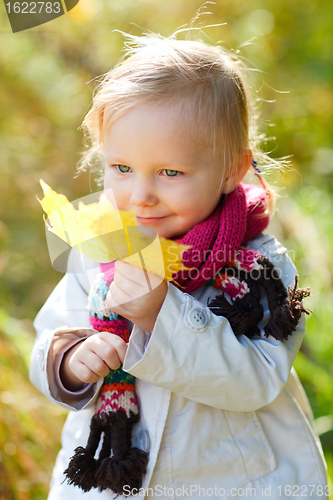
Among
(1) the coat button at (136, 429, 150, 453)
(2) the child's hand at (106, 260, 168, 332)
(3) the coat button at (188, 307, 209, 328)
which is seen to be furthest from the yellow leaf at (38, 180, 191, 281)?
(1) the coat button at (136, 429, 150, 453)

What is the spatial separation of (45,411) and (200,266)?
1067mm

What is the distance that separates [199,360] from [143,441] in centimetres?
24

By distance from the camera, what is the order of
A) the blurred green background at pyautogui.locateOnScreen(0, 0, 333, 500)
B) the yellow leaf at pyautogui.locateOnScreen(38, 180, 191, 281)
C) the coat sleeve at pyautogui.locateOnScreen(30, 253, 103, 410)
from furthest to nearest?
the blurred green background at pyautogui.locateOnScreen(0, 0, 333, 500) < the coat sleeve at pyautogui.locateOnScreen(30, 253, 103, 410) < the yellow leaf at pyautogui.locateOnScreen(38, 180, 191, 281)

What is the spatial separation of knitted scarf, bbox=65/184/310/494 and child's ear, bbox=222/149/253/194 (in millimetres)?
44

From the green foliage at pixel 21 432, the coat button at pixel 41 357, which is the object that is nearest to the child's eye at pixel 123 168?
the coat button at pixel 41 357

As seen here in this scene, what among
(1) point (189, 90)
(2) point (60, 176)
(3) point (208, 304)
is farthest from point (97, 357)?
(2) point (60, 176)

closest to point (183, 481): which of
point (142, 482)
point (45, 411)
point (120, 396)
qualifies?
point (142, 482)

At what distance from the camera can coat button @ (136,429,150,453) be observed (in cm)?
82

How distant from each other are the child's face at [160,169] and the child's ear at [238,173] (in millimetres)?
52

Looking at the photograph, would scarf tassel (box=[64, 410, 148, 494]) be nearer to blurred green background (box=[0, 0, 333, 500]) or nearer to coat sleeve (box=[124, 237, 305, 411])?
coat sleeve (box=[124, 237, 305, 411])

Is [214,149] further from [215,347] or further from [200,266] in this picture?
[215,347]

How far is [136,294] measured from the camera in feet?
2.39

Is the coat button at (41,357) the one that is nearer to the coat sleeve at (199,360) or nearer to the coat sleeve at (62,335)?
the coat sleeve at (62,335)

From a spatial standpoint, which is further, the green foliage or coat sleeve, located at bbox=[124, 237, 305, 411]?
the green foliage
